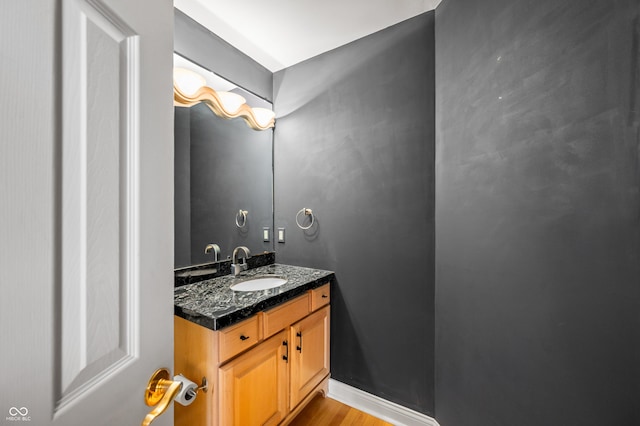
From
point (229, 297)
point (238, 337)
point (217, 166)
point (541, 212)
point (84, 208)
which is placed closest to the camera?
point (84, 208)

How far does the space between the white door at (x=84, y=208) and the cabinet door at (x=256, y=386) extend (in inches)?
27.6

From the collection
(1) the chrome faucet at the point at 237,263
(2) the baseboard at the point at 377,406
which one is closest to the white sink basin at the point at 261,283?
(1) the chrome faucet at the point at 237,263

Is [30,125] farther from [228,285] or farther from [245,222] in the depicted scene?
[245,222]

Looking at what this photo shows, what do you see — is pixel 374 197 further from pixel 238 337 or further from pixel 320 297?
pixel 238 337

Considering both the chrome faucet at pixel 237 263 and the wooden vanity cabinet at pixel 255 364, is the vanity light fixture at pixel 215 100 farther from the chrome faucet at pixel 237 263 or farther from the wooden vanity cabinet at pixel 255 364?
the wooden vanity cabinet at pixel 255 364

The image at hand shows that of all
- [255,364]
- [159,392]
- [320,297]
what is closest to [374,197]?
[320,297]

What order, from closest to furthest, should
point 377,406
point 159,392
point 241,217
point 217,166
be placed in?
point 159,392
point 377,406
point 217,166
point 241,217

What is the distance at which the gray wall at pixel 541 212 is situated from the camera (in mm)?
714

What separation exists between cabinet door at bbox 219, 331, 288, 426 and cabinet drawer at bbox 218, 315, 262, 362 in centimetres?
4

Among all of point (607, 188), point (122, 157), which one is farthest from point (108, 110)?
point (607, 188)

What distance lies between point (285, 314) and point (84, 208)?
47.9 inches

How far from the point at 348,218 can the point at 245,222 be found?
79 centimetres

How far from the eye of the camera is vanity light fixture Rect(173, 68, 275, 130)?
1.51m

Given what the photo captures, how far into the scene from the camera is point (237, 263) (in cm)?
184
